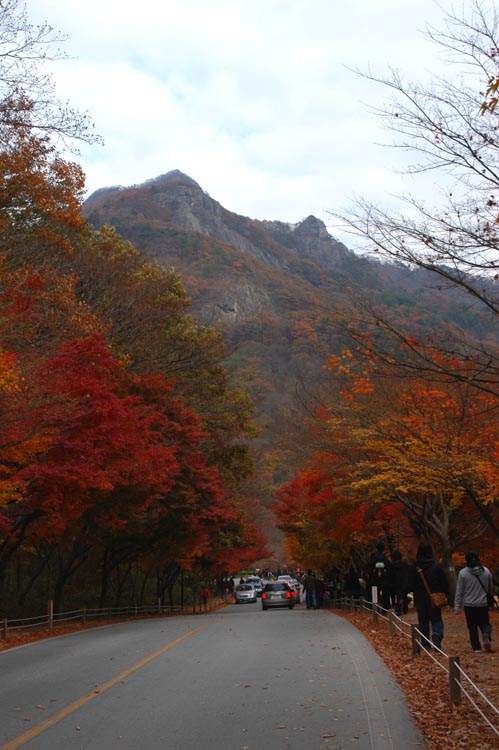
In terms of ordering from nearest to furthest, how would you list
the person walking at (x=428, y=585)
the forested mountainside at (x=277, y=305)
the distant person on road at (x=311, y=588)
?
the forested mountainside at (x=277, y=305)
the person walking at (x=428, y=585)
the distant person on road at (x=311, y=588)

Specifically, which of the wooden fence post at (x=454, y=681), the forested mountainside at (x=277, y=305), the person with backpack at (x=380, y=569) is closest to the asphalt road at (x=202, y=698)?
the wooden fence post at (x=454, y=681)

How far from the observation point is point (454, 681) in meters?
8.74

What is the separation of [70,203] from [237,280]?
143766 mm

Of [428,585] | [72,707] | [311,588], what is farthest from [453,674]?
[311,588]

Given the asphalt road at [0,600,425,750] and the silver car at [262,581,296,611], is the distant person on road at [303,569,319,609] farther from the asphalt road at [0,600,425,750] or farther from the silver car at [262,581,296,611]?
the asphalt road at [0,600,425,750]

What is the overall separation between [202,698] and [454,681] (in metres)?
3.07

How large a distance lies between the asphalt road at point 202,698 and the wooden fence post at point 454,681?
0.56 meters

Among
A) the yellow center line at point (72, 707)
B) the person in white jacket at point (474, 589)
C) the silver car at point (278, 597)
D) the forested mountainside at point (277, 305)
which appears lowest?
the silver car at point (278, 597)

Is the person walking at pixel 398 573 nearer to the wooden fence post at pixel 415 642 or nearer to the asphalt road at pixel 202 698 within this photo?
the asphalt road at pixel 202 698

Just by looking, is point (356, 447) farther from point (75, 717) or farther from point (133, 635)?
point (75, 717)

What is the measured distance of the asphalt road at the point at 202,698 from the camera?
7766mm

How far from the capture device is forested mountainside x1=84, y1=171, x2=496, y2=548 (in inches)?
409

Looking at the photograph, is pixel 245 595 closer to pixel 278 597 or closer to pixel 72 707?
pixel 278 597

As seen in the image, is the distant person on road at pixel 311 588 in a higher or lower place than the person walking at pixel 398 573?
lower
